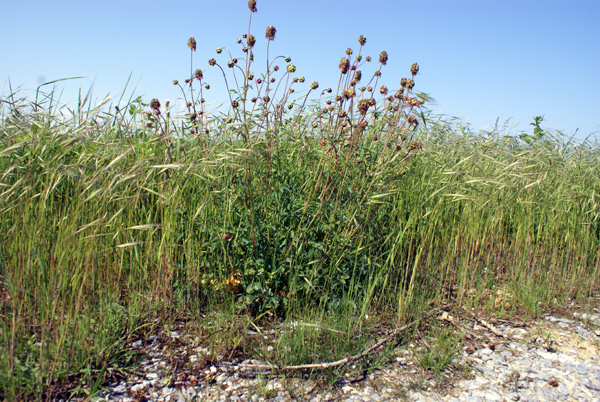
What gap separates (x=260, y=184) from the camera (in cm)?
273

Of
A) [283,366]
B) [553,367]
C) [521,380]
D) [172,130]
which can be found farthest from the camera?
[172,130]

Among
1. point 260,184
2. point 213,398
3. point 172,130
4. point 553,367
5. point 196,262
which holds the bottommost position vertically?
point 213,398

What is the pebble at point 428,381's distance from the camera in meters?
2.01

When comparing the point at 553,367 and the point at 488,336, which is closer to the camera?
the point at 553,367

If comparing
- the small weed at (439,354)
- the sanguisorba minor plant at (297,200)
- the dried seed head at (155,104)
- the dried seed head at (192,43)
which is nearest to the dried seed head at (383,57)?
the sanguisorba minor plant at (297,200)

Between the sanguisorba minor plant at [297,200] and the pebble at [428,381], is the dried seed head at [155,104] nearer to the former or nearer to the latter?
the sanguisorba minor plant at [297,200]

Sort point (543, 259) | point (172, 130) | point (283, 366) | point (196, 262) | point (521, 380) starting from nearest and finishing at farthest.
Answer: point (283, 366), point (521, 380), point (196, 262), point (172, 130), point (543, 259)

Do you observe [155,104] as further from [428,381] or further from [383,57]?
A: [428,381]

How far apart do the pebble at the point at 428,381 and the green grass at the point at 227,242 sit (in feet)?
0.38

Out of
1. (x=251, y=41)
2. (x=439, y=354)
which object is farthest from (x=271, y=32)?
(x=439, y=354)

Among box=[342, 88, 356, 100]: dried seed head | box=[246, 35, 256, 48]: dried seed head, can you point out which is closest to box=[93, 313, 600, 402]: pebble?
box=[342, 88, 356, 100]: dried seed head

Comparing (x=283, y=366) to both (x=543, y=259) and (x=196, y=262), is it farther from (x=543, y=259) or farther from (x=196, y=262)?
(x=543, y=259)

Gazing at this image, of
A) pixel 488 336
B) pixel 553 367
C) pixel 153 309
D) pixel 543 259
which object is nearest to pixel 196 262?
pixel 153 309

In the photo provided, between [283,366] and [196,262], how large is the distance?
2.85 ft
